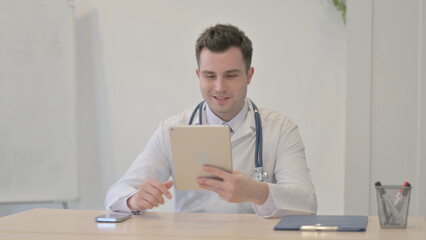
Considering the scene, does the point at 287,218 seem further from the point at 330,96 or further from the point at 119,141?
the point at 119,141

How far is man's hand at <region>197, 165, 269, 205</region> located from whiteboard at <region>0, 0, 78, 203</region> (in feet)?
6.24

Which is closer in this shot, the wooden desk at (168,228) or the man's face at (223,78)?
the wooden desk at (168,228)

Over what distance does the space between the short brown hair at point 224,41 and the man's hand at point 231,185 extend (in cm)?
67

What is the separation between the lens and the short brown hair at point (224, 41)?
2197mm

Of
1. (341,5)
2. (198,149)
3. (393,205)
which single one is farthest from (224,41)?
(341,5)

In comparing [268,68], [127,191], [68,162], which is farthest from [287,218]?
[68,162]

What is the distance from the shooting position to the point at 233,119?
2328mm

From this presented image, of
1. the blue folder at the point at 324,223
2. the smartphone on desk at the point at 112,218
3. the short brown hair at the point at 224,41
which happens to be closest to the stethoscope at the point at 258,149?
the short brown hair at the point at 224,41

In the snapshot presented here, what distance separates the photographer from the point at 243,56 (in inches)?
Answer: 88.2

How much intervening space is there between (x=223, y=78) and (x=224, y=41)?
157mm

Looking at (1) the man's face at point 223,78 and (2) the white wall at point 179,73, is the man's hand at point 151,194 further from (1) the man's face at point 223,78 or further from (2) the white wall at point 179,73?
(2) the white wall at point 179,73

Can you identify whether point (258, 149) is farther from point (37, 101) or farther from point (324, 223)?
point (37, 101)

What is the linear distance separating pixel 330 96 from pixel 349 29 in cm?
52

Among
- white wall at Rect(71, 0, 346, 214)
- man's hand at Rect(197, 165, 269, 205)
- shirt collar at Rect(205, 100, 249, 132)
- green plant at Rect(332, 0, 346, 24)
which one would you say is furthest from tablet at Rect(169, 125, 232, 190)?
green plant at Rect(332, 0, 346, 24)
